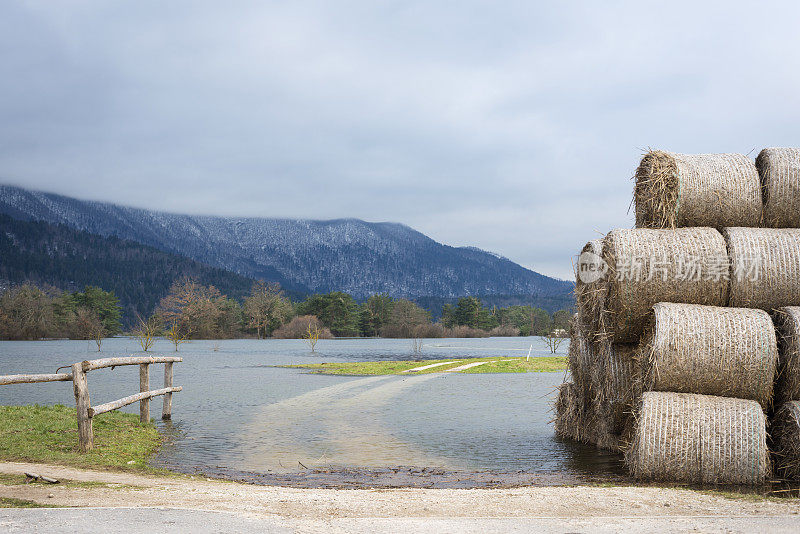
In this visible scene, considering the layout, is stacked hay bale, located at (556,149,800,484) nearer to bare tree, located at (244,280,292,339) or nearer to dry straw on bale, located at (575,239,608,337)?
dry straw on bale, located at (575,239,608,337)

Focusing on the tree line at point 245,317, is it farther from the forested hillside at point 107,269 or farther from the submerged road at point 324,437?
the submerged road at point 324,437

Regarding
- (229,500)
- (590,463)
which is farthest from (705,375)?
(229,500)

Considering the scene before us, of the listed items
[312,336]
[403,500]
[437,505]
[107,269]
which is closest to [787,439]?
[437,505]

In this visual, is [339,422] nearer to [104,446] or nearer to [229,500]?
[104,446]

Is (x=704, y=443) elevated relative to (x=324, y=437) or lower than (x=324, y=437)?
elevated

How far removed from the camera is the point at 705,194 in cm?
1086

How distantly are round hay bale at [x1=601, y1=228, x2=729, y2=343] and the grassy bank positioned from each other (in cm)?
784

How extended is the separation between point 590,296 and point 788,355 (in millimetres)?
3124

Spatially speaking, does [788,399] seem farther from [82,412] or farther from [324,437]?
[82,412]

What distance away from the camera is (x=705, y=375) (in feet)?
31.0

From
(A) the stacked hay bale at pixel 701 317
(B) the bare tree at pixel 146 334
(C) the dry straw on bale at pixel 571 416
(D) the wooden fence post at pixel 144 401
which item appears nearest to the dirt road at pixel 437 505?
(A) the stacked hay bale at pixel 701 317

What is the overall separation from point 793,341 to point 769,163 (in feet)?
10.6

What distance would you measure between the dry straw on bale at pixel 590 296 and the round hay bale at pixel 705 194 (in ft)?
3.66

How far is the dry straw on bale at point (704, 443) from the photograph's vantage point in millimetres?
9016
